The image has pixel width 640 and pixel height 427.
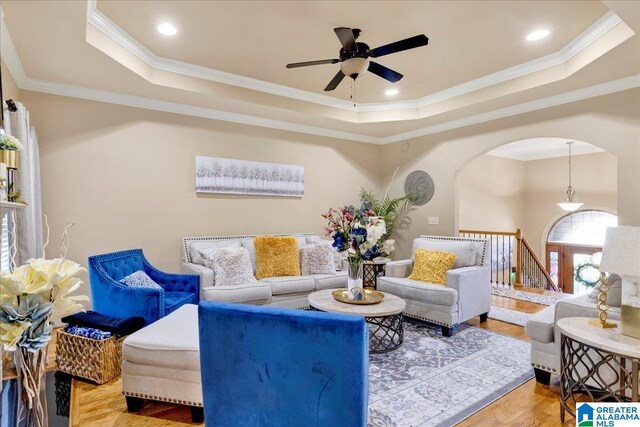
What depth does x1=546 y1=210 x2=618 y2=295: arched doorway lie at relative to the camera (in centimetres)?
854

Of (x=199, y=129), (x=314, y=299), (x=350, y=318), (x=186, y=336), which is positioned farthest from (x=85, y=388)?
(x=199, y=129)

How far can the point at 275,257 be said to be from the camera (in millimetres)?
4504

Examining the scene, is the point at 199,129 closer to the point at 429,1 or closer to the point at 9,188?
the point at 9,188

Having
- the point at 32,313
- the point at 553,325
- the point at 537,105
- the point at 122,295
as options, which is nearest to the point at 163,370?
the point at 122,295

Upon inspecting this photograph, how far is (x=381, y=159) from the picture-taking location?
6.54 metres

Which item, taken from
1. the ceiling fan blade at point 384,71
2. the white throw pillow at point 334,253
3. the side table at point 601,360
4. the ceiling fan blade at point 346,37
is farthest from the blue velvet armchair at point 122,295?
the side table at point 601,360

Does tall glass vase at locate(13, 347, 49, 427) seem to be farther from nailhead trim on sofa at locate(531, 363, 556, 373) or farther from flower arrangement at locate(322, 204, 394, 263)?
nailhead trim on sofa at locate(531, 363, 556, 373)

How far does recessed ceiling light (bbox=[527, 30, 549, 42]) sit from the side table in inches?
100

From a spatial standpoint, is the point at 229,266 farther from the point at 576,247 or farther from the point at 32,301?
the point at 576,247

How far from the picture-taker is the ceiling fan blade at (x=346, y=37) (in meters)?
2.54

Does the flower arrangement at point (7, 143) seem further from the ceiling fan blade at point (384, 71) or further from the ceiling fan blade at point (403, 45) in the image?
the ceiling fan blade at point (384, 71)

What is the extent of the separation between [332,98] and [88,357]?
4193 mm

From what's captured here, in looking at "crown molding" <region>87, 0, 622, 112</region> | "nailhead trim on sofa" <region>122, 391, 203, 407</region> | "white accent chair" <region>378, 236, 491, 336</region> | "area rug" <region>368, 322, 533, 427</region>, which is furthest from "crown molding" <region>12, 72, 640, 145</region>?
"nailhead trim on sofa" <region>122, 391, 203, 407</region>

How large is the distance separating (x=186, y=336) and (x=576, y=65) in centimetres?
434
